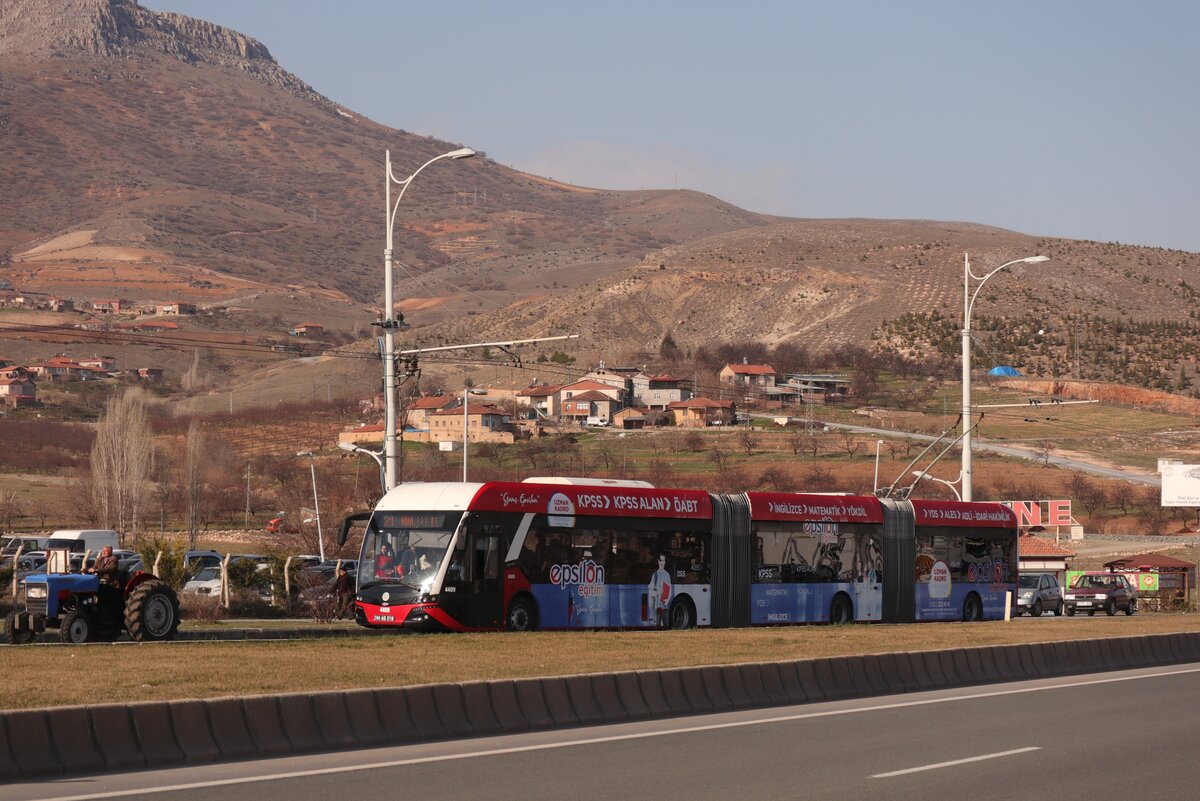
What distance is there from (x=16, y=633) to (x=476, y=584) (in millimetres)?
8066

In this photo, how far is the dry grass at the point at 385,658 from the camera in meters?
14.6

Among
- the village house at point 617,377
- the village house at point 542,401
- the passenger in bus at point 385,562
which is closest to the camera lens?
the passenger in bus at point 385,562

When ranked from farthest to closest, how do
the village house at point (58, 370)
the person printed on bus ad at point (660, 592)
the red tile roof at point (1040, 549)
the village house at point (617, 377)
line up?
1. the village house at point (58, 370)
2. the village house at point (617, 377)
3. the red tile roof at point (1040, 549)
4. the person printed on bus ad at point (660, 592)

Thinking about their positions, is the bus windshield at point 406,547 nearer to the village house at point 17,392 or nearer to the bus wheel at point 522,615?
the bus wheel at point 522,615

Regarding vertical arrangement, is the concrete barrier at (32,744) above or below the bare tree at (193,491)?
above

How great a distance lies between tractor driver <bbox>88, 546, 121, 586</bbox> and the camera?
77.4 feet

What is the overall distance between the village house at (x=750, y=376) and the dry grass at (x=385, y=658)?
121 m

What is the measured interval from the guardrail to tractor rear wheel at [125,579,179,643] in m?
9.38

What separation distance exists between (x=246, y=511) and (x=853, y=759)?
81.4 m

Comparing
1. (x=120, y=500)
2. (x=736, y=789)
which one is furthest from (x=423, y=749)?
(x=120, y=500)

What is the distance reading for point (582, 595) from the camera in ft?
97.9

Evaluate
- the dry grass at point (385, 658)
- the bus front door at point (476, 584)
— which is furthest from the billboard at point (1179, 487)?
the bus front door at point (476, 584)

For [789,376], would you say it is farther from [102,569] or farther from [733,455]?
[102,569]

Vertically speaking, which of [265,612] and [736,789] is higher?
[736,789]
